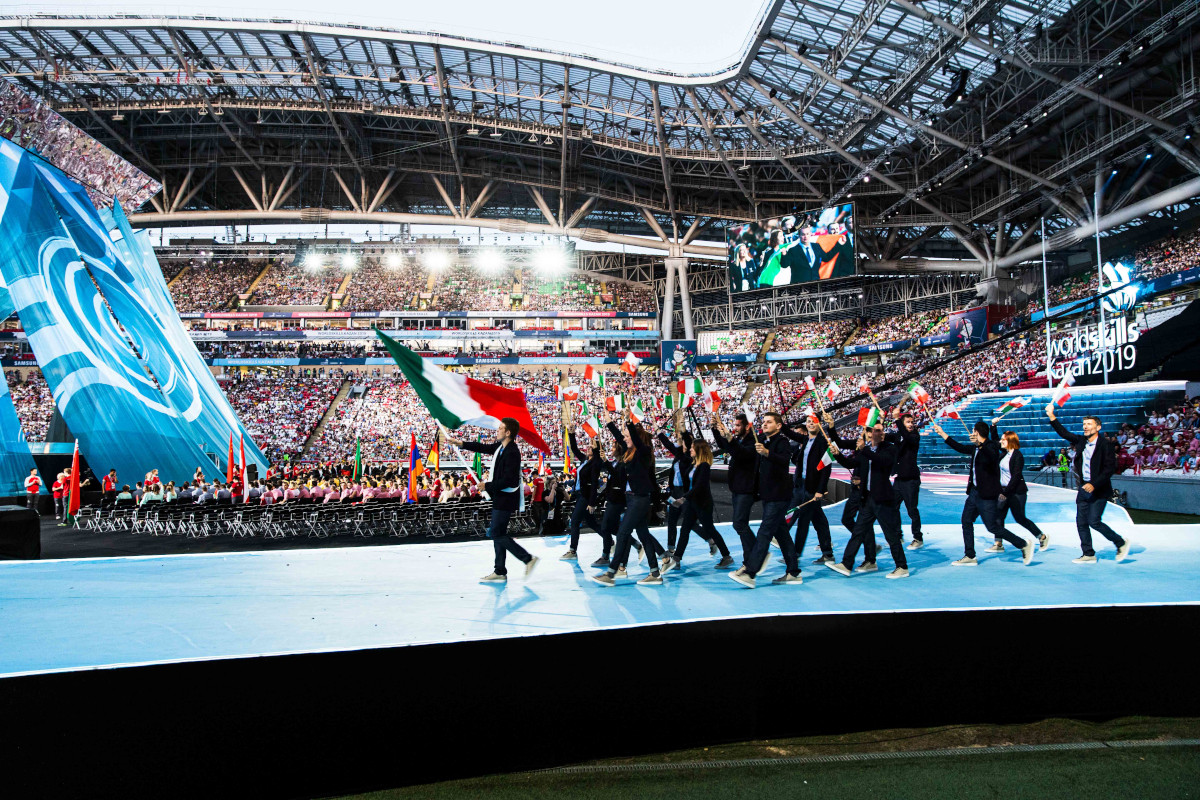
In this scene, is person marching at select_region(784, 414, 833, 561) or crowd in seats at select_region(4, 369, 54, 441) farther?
crowd in seats at select_region(4, 369, 54, 441)

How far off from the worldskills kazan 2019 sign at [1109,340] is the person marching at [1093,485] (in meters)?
18.0

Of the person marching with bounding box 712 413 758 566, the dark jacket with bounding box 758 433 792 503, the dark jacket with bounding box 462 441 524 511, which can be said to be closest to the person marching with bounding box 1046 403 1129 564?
the dark jacket with bounding box 758 433 792 503

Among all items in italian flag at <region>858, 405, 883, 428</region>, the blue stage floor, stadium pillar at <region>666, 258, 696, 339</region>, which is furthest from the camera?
stadium pillar at <region>666, 258, 696, 339</region>

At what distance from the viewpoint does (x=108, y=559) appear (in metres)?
9.34

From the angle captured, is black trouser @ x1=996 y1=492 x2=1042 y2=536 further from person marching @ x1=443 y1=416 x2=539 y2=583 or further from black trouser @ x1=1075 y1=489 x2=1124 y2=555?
person marching @ x1=443 y1=416 x2=539 y2=583

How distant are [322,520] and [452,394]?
7.78 metres

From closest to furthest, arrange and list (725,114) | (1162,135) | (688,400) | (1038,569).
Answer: (1038,569)
(688,400)
(1162,135)
(725,114)

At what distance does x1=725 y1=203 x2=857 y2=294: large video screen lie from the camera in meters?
35.1

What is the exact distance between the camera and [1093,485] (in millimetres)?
8164

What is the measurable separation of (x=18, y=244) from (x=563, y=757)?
20.0 m

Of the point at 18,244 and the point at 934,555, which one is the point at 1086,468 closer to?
the point at 934,555

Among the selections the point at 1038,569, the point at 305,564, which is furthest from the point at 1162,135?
the point at 305,564

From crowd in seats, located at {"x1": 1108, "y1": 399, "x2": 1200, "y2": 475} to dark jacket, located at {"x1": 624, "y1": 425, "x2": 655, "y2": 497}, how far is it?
15.0 metres

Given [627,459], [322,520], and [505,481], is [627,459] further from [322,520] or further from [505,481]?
[322,520]
